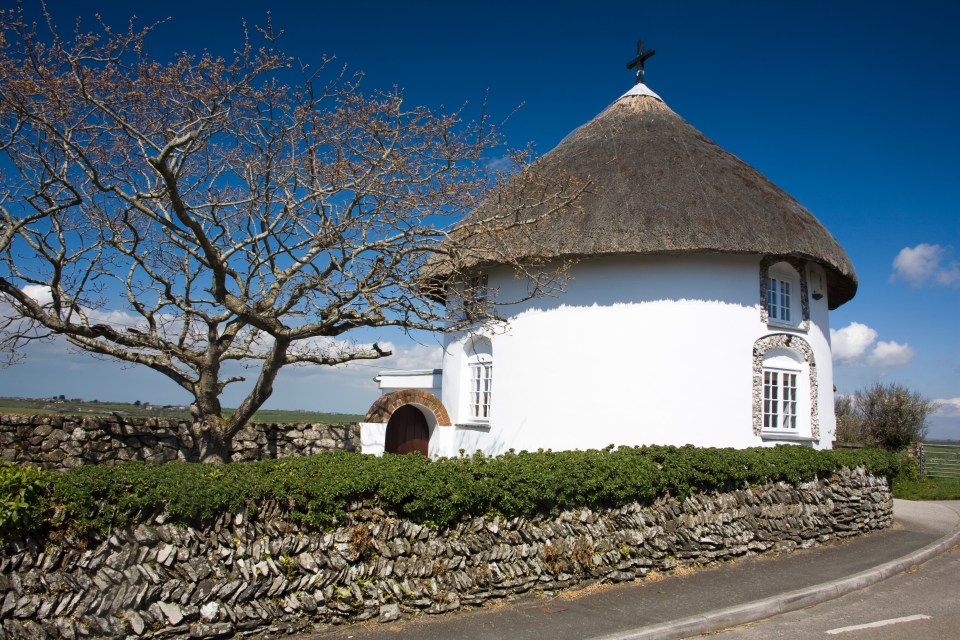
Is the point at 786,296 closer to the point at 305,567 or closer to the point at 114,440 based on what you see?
the point at 305,567

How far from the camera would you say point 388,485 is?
6559 mm

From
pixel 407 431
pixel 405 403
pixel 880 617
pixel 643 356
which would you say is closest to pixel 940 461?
pixel 643 356

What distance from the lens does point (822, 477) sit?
11.4m

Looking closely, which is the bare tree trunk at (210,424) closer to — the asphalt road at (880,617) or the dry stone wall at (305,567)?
the dry stone wall at (305,567)

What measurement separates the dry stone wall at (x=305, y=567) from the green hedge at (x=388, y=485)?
15cm

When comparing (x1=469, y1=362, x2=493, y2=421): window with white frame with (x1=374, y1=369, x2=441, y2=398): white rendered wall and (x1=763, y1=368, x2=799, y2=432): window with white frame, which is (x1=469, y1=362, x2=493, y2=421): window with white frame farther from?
(x1=763, y1=368, x2=799, y2=432): window with white frame

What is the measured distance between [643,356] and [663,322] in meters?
0.78

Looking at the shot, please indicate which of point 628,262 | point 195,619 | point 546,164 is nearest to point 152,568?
point 195,619

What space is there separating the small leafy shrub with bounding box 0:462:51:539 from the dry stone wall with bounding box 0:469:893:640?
16 cm

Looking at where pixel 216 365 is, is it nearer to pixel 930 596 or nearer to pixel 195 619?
pixel 195 619

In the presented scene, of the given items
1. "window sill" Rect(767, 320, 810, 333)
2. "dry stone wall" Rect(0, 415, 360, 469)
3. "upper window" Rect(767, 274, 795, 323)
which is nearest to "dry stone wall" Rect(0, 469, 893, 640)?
"dry stone wall" Rect(0, 415, 360, 469)

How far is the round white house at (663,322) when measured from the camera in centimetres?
1262

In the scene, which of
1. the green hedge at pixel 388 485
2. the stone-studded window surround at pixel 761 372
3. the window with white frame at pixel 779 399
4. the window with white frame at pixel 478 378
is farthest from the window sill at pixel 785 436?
the window with white frame at pixel 478 378

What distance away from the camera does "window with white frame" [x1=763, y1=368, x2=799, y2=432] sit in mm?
13539
